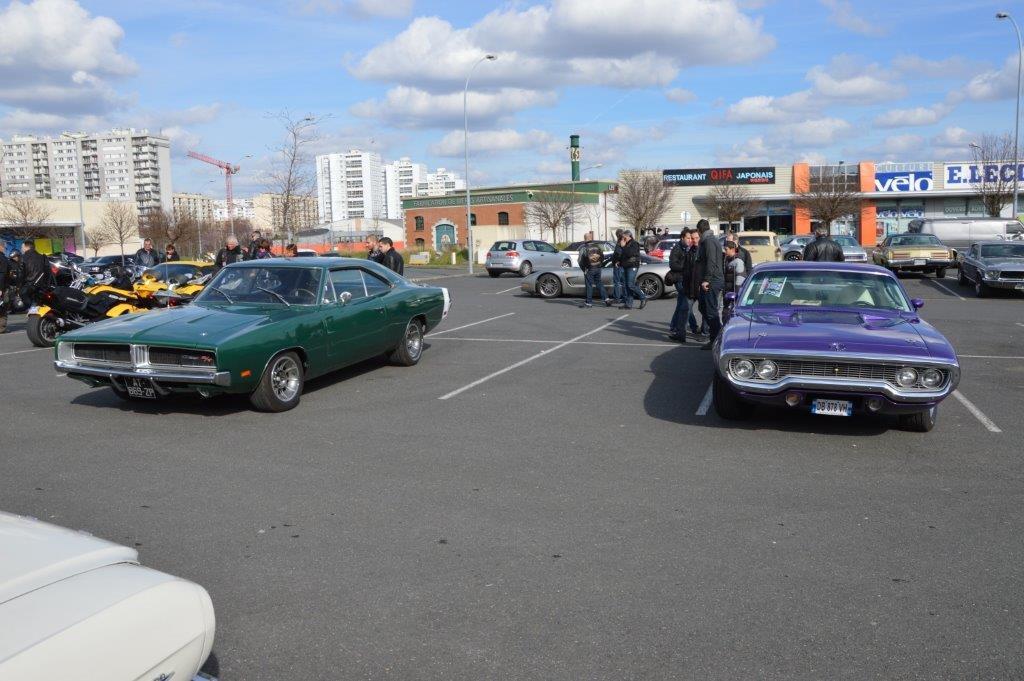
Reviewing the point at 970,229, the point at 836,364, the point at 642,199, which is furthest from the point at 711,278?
the point at 642,199

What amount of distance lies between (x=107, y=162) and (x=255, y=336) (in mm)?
182316

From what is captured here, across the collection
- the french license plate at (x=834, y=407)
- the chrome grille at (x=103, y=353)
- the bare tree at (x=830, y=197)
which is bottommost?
the french license plate at (x=834, y=407)

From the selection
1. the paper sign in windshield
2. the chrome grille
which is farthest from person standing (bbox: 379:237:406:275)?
the paper sign in windshield

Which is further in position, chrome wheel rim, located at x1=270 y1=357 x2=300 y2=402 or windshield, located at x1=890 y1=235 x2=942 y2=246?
windshield, located at x1=890 y1=235 x2=942 y2=246

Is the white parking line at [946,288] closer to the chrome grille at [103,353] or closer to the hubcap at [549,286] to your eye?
the hubcap at [549,286]

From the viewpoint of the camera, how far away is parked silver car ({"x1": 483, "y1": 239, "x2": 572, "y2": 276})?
3247 centimetres

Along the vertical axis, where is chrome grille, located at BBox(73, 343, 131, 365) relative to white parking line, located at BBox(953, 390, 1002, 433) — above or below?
above

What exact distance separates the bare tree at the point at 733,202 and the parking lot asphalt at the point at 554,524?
60.3m

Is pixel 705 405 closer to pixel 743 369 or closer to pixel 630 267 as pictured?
pixel 743 369

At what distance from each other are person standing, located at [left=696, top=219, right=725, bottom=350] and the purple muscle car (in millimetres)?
3831

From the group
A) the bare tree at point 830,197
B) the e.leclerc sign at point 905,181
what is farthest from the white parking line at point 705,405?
the e.leclerc sign at point 905,181

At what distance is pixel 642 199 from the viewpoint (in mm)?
69062

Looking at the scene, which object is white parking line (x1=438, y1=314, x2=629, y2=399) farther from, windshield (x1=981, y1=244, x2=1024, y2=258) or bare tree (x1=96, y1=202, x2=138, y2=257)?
bare tree (x1=96, y1=202, x2=138, y2=257)

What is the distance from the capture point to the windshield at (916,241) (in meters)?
26.8
